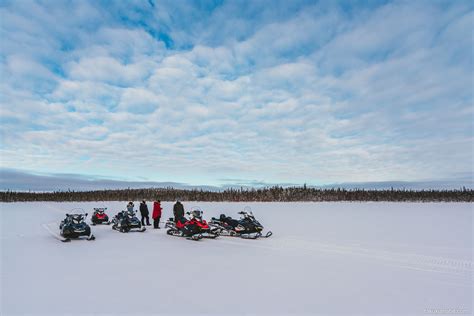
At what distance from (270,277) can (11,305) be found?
413 cm

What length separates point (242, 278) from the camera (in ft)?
19.4

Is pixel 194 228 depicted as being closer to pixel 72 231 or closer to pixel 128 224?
pixel 128 224

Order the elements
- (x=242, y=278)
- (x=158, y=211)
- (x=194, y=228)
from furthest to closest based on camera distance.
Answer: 1. (x=158, y=211)
2. (x=194, y=228)
3. (x=242, y=278)

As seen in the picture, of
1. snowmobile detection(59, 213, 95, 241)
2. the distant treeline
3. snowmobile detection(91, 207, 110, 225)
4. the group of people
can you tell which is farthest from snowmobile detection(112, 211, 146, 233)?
the distant treeline

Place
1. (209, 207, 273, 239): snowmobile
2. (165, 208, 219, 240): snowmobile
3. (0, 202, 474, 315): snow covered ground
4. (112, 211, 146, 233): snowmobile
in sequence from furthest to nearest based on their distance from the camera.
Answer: (112, 211, 146, 233): snowmobile → (209, 207, 273, 239): snowmobile → (165, 208, 219, 240): snowmobile → (0, 202, 474, 315): snow covered ground

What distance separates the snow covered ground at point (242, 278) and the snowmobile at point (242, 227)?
137 cm

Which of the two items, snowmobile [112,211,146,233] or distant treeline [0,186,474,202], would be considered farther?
distant treeline [0,186,474,202]

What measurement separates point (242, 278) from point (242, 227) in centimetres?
588

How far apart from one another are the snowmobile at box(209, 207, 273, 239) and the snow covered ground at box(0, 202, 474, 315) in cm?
137

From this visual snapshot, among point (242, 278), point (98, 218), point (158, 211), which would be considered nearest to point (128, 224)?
point (158, 211)

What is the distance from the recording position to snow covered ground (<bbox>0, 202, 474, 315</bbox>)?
4.53 metres

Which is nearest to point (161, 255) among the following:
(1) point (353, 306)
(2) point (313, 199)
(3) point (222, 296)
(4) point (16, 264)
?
(4) point (16, 264)

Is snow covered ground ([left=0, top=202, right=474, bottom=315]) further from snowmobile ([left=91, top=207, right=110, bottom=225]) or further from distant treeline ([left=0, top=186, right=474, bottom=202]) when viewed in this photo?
distant treeline ([left=0, top=186, right=474, bottom=202])

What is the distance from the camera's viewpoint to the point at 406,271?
6352 millimetres
